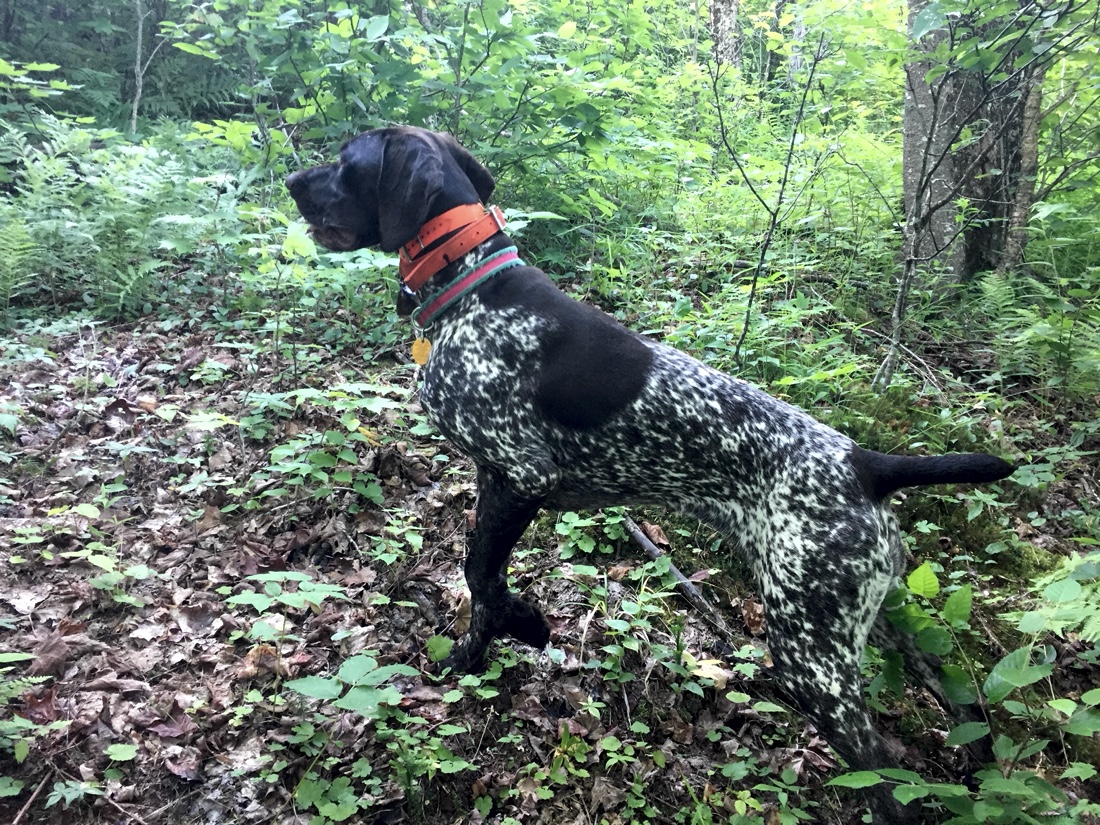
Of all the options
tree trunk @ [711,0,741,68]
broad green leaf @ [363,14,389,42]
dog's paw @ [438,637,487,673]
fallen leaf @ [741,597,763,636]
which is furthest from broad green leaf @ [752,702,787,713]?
tree trunk @ [711,0,741,68]

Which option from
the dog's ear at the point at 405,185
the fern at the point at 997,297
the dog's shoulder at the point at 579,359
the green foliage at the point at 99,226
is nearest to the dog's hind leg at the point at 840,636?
the dog's shoulder at the point at 579,359

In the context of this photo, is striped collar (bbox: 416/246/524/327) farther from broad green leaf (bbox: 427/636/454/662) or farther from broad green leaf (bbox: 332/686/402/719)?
broad green leaf (bbox: 332/686/402/719)

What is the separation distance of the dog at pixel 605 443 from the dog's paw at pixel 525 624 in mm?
10

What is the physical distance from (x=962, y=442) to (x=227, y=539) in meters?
4.51

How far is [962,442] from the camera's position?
449cm

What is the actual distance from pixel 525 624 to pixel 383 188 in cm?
214

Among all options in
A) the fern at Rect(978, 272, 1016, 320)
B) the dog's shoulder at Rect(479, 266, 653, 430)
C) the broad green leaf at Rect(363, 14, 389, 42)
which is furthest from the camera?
the fern at Rect(978, 272, 1016, 320)

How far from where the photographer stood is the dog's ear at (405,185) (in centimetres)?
306

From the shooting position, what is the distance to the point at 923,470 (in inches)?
106

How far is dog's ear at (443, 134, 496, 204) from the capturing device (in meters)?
3.49

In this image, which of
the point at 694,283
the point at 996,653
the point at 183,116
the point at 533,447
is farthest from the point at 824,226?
the point at 183,116

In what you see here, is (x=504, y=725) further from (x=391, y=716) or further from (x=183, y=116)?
(x=183, y=116)

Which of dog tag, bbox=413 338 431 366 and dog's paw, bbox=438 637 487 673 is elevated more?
dog tag, bbox=413 338 431 366

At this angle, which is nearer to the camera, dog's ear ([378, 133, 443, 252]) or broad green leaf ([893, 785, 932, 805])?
broad green leaf ([893, 785, 932, 805])
